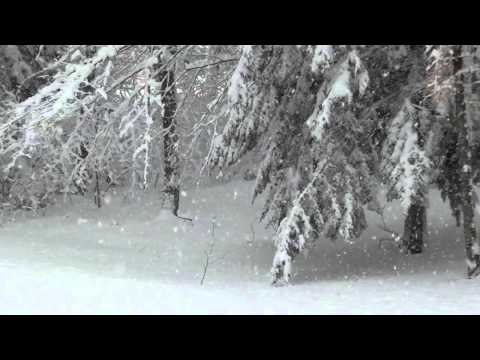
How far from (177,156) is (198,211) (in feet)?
19.4

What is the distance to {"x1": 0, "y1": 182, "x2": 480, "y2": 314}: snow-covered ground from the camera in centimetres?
762

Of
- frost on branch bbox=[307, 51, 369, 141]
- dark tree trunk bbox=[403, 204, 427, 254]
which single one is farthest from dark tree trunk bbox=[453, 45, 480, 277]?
dark tree trunk bbox=[403, 204, 427, 254]

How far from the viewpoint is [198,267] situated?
524 inches

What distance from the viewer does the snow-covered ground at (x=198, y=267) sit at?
762 cm

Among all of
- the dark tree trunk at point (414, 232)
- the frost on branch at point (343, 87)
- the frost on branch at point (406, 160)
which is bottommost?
the dark tree trunk at point (414, 232)

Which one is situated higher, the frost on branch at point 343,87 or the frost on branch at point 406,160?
the frost on branch at point 343,87

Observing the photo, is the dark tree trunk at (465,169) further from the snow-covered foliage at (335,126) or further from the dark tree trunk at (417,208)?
the dark tree trunk at (417,208)

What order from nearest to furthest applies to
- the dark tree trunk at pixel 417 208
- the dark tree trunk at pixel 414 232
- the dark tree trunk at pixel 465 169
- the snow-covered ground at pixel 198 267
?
the snow-covered ground at pixel 198 267 < the dark tree trunk at pixel 465 169 < the dark tree trunk at pixel 417 208 < the dark tree trunk at pixel 414 232

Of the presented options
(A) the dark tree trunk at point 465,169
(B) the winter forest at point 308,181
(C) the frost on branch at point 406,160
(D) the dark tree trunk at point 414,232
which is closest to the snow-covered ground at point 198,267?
(B) the winter forest at point 308,181

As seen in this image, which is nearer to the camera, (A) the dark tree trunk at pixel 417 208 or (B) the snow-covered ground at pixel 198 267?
(B) the snow-covered ground at pixel 198 267

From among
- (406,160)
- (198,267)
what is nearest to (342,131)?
(406,160)
